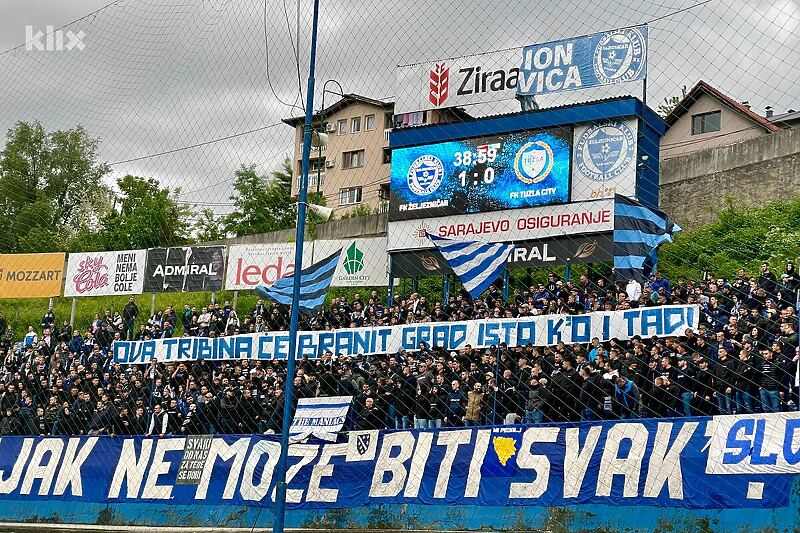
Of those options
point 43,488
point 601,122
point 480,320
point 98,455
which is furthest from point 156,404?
point 601,122

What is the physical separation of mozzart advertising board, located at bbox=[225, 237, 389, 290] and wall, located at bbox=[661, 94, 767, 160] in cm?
1447

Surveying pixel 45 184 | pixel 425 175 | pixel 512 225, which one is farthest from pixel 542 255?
pixel 45 184

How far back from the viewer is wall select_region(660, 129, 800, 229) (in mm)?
30828

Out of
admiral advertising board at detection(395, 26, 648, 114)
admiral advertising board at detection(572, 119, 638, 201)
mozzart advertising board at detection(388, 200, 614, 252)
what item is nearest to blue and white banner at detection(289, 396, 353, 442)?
mozzart advertising board at detection(388, 200, 614, 252)

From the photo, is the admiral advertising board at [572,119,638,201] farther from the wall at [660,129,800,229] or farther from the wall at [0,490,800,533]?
the wall at [660,129,800,229]

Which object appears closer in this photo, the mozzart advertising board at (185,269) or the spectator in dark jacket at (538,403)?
the spectator in dark jacket at (538,403)

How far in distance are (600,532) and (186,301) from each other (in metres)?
25.6

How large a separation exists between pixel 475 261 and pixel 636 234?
5.33m

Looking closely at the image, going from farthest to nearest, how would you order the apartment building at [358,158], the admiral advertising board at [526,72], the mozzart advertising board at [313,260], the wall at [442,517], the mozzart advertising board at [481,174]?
1. the apartment building at [358,158]
2. the mozzart advertising board at [313,260]
3. the mozzart advertising board at [481,174]
4. the admiral advertising board at [526,72]
5. the wall at [442,517]

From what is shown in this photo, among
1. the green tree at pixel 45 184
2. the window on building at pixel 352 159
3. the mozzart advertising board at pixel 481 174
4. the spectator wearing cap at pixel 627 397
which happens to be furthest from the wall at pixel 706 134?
the spectator wearing cap at pixel 627 397

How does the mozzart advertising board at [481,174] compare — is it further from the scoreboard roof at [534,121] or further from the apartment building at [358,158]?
the apartment building at [358,158]

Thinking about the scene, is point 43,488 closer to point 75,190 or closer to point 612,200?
point 612,200

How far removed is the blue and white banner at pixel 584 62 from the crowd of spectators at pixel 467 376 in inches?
193

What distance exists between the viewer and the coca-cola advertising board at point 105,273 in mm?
27875
